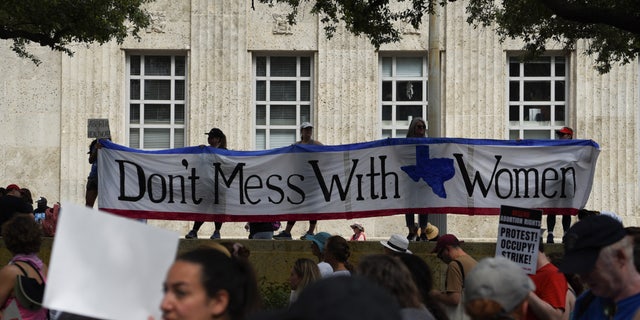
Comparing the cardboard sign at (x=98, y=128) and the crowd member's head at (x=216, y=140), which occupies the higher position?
the cardboard sign at (x=98, y=128)

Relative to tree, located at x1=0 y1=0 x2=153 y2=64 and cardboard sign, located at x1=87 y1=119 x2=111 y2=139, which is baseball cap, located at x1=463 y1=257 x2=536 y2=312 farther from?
tree, located at x1=0 y1=0 x2=153 y2=64

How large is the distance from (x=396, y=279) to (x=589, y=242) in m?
0.98

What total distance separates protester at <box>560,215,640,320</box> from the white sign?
73.1 inches

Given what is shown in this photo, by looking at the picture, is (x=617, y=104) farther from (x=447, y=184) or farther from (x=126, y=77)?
(x=447, y=184)

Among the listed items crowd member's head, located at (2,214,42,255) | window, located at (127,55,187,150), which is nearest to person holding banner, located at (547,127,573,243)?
crowd member's head, located at (2,214,42,255)

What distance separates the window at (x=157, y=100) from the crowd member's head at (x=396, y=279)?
72.8 ft

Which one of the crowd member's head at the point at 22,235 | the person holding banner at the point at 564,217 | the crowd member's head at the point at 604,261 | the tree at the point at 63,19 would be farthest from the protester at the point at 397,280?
the tree at the point at 63,19

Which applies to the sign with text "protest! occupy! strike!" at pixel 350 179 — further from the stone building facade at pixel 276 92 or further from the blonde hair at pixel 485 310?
the stone building facade at pixel 276 92

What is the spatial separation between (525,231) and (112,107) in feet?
61.4

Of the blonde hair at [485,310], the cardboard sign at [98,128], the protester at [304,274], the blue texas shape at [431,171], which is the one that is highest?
the cardboard sign at [98,128]

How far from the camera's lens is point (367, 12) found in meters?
16.4

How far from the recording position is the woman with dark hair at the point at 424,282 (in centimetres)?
663

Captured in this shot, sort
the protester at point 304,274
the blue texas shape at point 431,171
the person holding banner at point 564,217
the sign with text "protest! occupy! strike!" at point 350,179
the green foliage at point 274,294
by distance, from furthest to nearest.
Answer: the person holding banner at point 564,217, the sign with text "protest! occupy! strike!" at point 350,179, the blue texas shape at point 431,171, the green foliage at point 274,294, the protester at point 304,274

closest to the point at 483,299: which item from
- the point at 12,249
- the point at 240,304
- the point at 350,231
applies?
the point at 240,304
